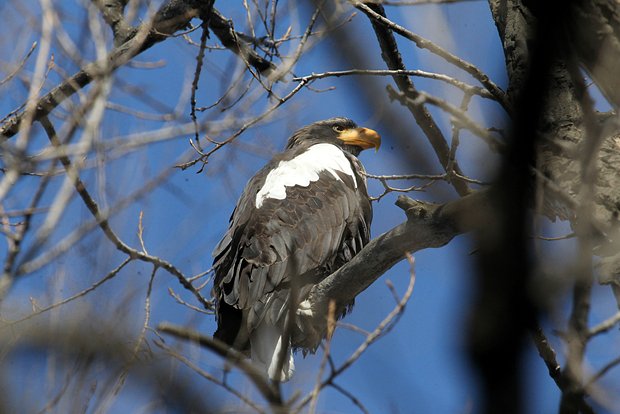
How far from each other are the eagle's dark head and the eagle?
56 cm

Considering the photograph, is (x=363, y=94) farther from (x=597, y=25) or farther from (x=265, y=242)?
(x=265, y=242)

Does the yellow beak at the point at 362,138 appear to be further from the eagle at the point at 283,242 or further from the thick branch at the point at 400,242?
the thick branch at the point at 400,242

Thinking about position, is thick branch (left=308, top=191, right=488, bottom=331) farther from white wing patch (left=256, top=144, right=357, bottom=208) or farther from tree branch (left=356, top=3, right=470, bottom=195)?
white wing patch (left=256, top=144, right=357, bottom=208)

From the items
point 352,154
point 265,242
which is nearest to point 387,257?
point 265,242

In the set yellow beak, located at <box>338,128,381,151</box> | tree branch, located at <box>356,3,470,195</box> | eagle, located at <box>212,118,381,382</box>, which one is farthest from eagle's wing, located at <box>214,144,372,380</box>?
tree branch, located at <box>356,3,470,195</box>

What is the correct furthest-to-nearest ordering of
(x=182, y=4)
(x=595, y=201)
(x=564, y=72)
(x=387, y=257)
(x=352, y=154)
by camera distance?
(x=352, y=154)
(x=182, y=4)
(x=387, y=257)
(x=564, y=72)
(x=595, y=201)

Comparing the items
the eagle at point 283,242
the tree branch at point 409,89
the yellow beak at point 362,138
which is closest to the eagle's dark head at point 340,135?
the yellow beak at point 362,138

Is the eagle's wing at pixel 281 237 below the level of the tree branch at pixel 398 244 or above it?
above

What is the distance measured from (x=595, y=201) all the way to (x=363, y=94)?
3.18 ft

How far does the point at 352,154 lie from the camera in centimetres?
687

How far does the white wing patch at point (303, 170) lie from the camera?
5.53 m

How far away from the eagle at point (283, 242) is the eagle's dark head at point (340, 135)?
56 cm

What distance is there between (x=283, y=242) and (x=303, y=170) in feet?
2.45

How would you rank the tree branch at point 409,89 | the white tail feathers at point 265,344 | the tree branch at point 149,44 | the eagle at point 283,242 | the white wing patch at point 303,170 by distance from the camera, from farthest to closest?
the white wing patch at point 303,170
the eagle at point 283,242
the white tail feathers at point 265,344
the tree branch at point 149,44
the tree branch at point 409,89
